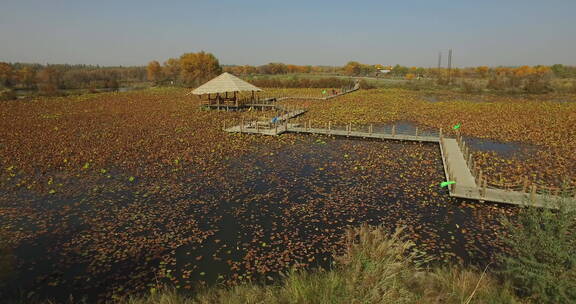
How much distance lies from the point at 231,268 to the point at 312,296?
10.5 ft

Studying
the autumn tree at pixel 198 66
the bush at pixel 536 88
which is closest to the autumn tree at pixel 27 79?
the autumn tree at pixel 198 66

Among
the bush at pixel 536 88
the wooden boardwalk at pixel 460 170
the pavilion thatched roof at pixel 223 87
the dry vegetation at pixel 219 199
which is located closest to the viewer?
the dry vegetation at pixel 219 199

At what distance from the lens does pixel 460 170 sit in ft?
43.3

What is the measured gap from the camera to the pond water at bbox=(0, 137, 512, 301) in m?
7.09

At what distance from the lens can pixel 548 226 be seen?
Answer: 16.7 feet

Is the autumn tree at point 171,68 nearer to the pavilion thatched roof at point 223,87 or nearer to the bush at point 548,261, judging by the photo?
the pavilion thatched roof at point 223,87

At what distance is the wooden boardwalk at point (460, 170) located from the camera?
972cm

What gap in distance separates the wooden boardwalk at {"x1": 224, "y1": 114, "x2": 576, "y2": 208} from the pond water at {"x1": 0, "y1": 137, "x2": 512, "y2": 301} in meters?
0.47

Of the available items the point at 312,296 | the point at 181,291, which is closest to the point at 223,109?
the point at 181,291

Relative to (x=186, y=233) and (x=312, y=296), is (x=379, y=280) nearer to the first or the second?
(x=312, y=296)

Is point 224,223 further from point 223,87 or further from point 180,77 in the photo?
point 180,77

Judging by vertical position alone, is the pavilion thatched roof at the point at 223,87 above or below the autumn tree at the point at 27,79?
below

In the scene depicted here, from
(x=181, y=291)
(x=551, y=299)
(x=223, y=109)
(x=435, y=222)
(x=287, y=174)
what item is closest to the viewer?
(x=551, y=299)

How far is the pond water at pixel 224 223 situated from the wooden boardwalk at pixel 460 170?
0.47 meters
